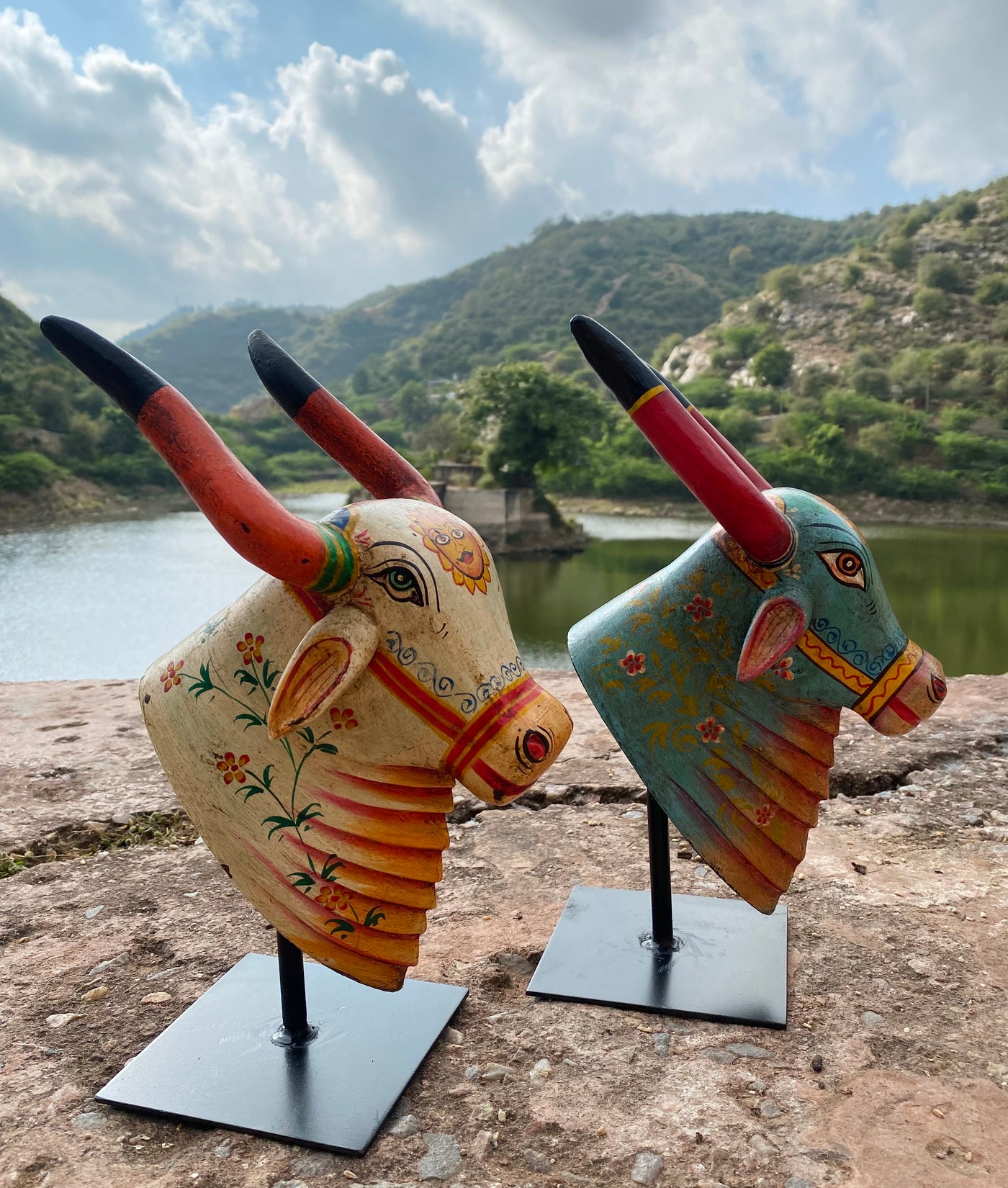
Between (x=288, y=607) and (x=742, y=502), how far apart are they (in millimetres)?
1093

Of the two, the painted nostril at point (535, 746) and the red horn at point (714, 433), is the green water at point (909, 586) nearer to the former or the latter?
the red horn at point (714, 433)

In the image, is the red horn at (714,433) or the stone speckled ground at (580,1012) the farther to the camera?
the red horn at (714,433)

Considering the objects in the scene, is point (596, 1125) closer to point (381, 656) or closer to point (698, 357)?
point (381, 656)

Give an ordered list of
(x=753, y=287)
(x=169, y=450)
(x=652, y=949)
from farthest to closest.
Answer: (x=753, y=287), (x=652, y=949), (x=169, y=450)

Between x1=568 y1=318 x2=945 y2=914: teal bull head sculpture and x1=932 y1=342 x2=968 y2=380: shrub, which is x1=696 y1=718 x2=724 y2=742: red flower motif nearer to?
x1=568 y1=318 x2=945 y2=914: teal bull head sculpture

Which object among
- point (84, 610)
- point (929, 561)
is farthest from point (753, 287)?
point (84, 610)

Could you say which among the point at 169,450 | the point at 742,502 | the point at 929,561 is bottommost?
the point at 929,561

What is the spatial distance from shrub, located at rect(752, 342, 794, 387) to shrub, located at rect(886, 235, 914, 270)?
17.0 metres

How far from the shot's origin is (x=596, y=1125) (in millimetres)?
2037

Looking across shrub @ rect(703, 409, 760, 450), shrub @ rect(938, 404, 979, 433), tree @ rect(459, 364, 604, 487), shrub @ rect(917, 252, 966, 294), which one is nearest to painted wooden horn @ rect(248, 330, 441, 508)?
tree @ rect(459, 364, 604, 487)

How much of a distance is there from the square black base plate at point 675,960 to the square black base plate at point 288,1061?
0.38 m

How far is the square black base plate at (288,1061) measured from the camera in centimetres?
205

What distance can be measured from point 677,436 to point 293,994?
1710 millimetres

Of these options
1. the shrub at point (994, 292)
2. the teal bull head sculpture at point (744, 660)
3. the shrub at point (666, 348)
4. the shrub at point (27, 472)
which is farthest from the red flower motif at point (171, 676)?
the shrub at point (666, 348)
